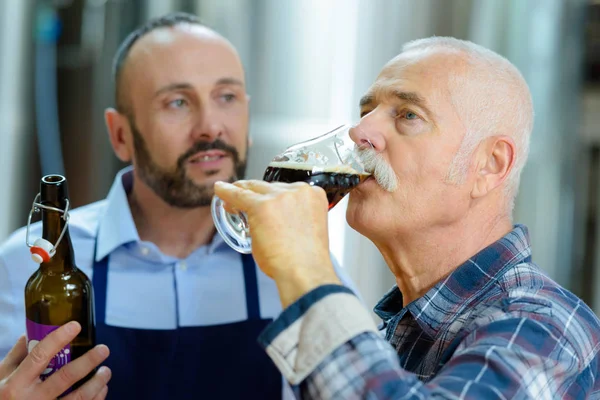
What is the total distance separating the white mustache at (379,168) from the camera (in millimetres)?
1157

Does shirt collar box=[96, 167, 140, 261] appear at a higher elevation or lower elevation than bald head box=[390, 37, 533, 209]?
lower

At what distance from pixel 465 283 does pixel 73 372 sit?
61cm

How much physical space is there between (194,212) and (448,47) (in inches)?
28.2

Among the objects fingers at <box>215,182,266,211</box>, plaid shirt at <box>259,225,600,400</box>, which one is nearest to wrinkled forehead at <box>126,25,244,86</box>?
fingers at <box>215,182,266,211</box>

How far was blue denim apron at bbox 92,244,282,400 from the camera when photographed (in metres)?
1.49

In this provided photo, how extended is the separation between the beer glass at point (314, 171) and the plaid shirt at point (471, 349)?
25cm

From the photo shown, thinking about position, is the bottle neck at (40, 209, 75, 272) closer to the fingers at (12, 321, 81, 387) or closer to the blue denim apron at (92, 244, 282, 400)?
the fingers at (12, 321, 81, 387)

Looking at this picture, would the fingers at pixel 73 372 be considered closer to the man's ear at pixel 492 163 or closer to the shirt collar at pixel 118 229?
the shirt collar at pixel 118 229

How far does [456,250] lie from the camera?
3.91 ft

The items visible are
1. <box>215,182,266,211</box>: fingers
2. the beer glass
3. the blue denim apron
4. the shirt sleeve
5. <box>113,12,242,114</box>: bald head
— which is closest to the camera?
the shirt sleeve

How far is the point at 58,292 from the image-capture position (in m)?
1.22

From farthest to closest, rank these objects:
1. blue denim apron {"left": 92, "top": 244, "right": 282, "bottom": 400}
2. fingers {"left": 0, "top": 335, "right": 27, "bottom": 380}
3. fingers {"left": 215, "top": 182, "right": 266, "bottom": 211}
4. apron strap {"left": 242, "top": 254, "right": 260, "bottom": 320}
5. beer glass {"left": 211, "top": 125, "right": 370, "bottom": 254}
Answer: apron strap {"left": 242, "top": 254, "right": 260, "bottom": 320} < blue denim apron {"left": 92, "top": 244, "right": 282, "bottom": 400} < fingers {"left": 0, "top": 335, "right": 27, "bottom": 380} < beer glass {"left": 211, "top": 125, "right": 370, "bottom": 254} < fingers {"left": 215, "top": 182, "right": 266, "bottom": 211}

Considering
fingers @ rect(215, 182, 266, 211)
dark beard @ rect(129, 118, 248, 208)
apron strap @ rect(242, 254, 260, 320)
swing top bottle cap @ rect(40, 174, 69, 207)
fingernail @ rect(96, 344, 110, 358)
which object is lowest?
apron strap @ rect(242, 254, 260, 320)

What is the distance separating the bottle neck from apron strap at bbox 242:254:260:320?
465mm
